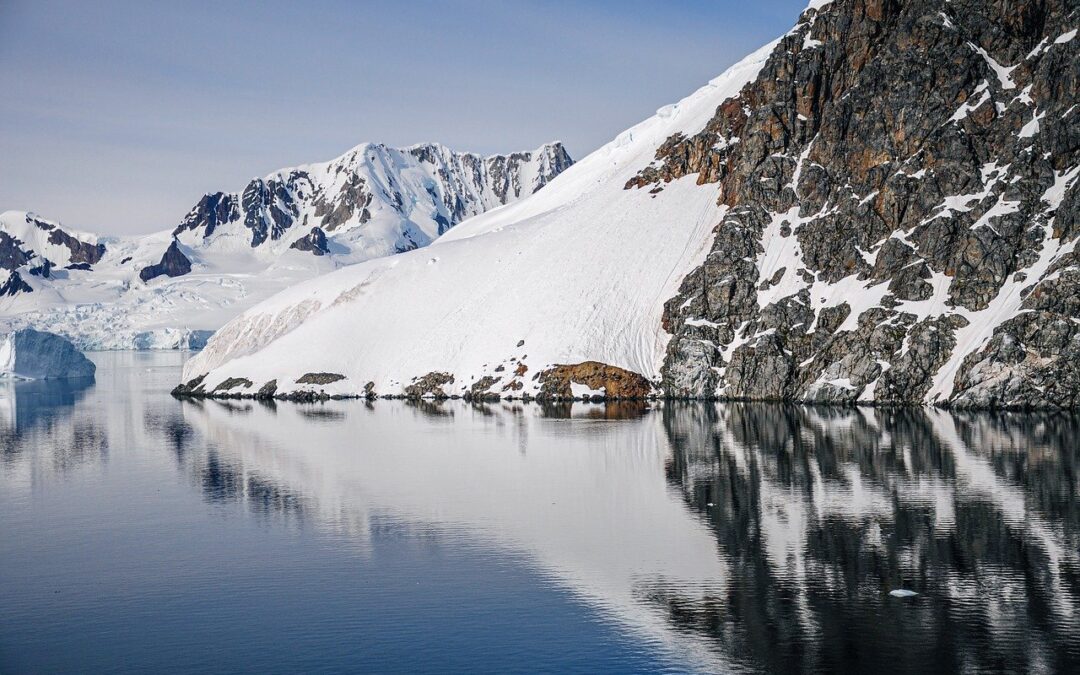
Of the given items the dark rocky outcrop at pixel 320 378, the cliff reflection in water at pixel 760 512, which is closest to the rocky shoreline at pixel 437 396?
the dark rocky outcrop at pixel 320 378

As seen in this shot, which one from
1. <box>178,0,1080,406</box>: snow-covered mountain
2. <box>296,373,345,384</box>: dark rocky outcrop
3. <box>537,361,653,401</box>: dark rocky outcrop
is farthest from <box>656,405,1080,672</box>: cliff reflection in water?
<box>296,373,345,384</box>: dark rocky outcrop

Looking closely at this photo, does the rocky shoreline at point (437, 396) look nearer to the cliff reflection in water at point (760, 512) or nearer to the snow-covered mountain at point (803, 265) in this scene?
the snow-covered mountain at point (803, 265)

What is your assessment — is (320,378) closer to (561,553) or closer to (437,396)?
(437,396)

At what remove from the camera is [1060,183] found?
102 meters

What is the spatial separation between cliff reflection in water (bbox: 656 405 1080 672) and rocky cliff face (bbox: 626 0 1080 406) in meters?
20.1

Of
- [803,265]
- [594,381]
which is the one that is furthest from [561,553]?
[803,265]

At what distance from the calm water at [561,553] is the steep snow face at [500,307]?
41.3 metres

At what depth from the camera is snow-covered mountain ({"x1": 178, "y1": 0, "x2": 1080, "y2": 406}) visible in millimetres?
98688

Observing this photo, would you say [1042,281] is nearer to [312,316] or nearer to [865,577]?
[865,577]

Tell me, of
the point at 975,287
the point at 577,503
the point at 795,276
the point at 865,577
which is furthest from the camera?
the point at 795,276

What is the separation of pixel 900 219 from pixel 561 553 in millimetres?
80970

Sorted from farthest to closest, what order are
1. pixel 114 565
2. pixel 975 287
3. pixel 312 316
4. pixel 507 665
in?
pixel 312 316 < pixel 975 287 < pixel 114 565 < pixel 507 665

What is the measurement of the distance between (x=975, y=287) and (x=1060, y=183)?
1441 cm

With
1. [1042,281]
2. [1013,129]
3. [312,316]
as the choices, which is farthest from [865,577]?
[312,316]
